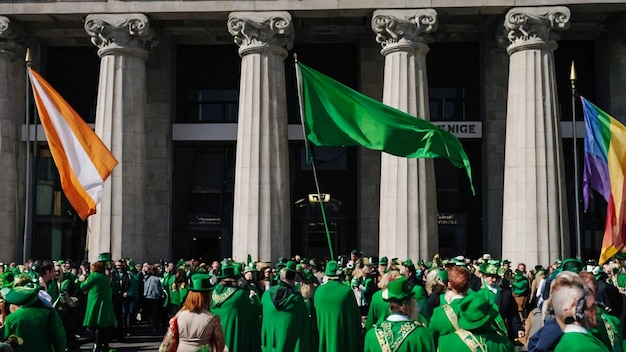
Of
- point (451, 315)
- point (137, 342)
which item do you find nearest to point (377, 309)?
point (451, 315)

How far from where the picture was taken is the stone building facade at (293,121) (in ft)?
91.6

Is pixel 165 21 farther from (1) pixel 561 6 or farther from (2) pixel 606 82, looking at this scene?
(2) pixel 606 82

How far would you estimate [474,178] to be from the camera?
34062 millimetres

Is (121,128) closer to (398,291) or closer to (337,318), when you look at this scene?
(337,318)

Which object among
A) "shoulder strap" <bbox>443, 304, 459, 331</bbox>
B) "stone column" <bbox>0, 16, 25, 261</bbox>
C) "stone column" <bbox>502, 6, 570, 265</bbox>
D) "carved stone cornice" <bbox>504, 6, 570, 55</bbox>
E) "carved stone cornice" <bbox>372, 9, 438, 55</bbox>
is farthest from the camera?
"stone column" <bbox>0, 16, 25, 261</bbox>

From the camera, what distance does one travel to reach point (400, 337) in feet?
22.9

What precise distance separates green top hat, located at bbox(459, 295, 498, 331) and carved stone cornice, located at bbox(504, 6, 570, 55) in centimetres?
2298

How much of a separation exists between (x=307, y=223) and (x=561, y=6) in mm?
12986

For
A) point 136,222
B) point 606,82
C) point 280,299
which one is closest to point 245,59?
point 136,222

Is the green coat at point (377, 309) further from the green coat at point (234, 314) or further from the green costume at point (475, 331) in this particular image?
the green costume at point (475, 331)

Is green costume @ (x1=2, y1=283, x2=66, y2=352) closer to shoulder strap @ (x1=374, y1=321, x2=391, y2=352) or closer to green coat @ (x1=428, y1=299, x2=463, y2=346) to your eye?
shoulder strap @ (x1=374, y1=321, x2=391, y2=352)

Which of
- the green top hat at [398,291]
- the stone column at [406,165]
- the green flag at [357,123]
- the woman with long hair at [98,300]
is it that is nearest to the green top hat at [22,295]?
the green top hat at [398,291]

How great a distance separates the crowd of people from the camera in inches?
260

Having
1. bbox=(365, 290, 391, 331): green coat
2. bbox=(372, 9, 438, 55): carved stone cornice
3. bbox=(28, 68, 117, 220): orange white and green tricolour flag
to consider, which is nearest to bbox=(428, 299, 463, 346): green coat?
bbox=(365, 290, 391, 331): green coat
